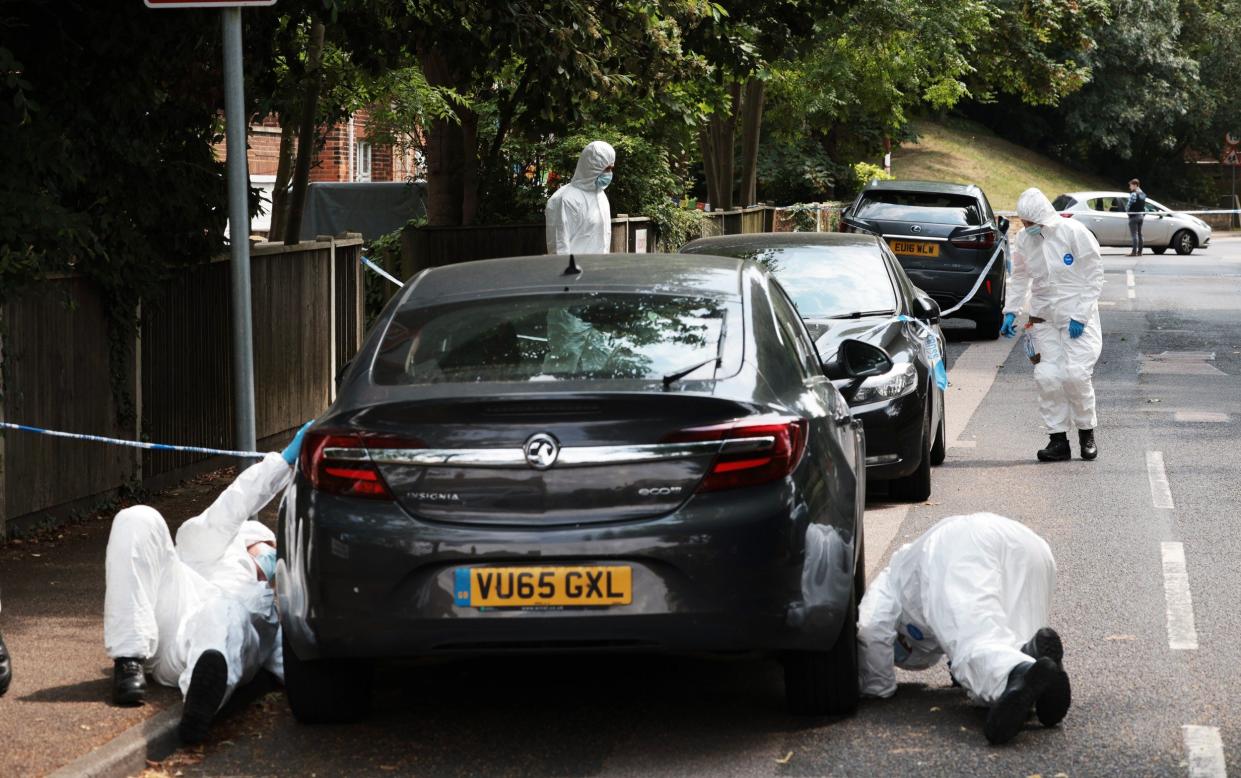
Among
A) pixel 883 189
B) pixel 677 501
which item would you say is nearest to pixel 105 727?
pixel 677 501

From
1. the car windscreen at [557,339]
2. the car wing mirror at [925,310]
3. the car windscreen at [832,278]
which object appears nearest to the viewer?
the car windscreen at [557,339]

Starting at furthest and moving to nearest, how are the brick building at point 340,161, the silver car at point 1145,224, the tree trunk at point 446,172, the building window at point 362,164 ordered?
the silver car at point 1145,224 → the building window at point 362,164 → the brick building at point 340,161 → the tree trunk at point 446,172

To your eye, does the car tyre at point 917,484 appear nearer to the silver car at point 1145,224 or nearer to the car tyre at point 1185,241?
the silver car at point 1145,224

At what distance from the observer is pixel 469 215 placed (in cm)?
1891

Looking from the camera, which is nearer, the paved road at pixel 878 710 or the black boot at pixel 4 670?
the paved road at pixel 878 710

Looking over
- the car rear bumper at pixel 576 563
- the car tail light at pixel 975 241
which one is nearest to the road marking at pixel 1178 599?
the car rear bumper at pixel 576 563

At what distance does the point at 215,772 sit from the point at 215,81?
21.6ft

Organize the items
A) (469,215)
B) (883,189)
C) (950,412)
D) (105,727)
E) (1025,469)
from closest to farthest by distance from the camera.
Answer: (105,727)
(1025,469)
(950,412)
(469,215)
(883,189)

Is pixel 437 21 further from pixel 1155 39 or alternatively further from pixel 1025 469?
pixel 1155 39

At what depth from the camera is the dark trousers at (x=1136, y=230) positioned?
44.4 m

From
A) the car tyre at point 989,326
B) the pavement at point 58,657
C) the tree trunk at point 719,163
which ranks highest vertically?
the tree trunk at point 719,163

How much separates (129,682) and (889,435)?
17.4 feet

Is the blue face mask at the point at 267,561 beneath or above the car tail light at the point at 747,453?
beneath

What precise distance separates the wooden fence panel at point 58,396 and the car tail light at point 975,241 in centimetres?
1344
